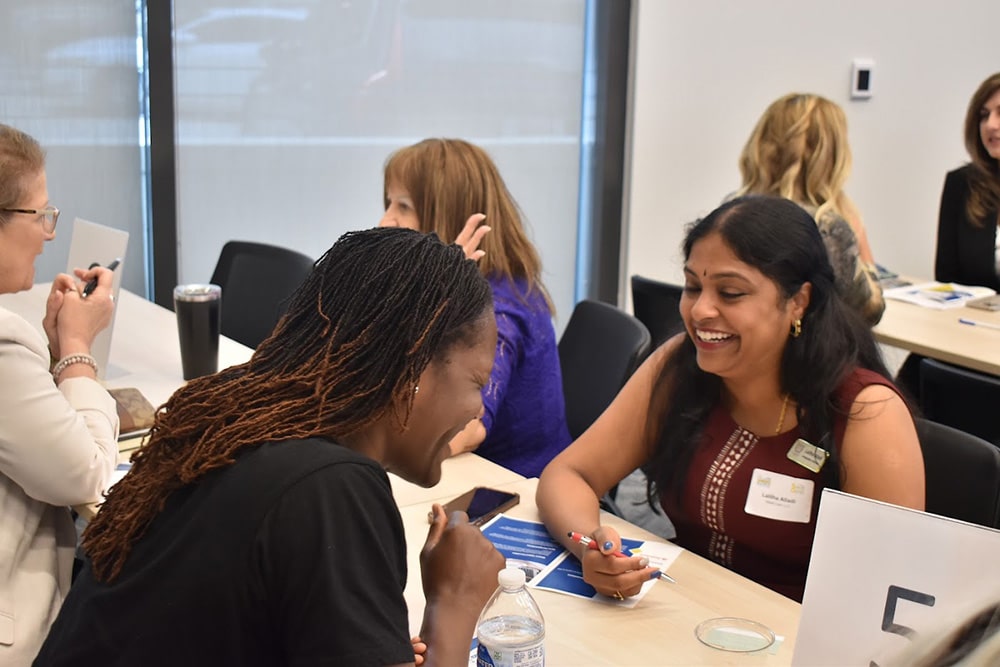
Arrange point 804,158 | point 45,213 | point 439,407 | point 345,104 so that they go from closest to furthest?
point 439,407
point 45,213
point 804,158
point 345,104

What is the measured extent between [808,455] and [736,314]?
274mm

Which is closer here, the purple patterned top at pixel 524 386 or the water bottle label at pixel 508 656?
the water bottle label at pixel 508 656

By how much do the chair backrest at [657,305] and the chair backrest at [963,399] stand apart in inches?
31.4

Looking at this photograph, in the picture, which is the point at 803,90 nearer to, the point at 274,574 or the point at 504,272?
the point at 504,272

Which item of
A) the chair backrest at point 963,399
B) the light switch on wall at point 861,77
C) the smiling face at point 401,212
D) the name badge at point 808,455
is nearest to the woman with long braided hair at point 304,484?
the name badge at point 808,455

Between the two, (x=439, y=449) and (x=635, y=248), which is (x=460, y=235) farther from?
(x=635, y=248)

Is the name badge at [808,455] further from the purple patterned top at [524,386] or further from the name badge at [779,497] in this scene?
the purple patterned top at [524,386]

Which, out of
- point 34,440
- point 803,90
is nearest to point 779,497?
point 34,440

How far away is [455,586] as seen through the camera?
51.3 inches

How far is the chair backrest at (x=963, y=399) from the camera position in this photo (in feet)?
7.91

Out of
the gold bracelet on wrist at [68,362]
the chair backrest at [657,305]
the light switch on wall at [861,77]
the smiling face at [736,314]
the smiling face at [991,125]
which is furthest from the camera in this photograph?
the light switch on wall at [861,77]

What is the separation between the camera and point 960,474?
1.80 metres

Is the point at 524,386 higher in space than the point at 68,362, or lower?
lower

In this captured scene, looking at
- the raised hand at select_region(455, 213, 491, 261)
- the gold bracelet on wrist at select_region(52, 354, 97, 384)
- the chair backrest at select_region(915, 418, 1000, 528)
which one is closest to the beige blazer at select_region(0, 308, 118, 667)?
the gold bracelet on wrist at select_region(52, 354, 97, 384)
